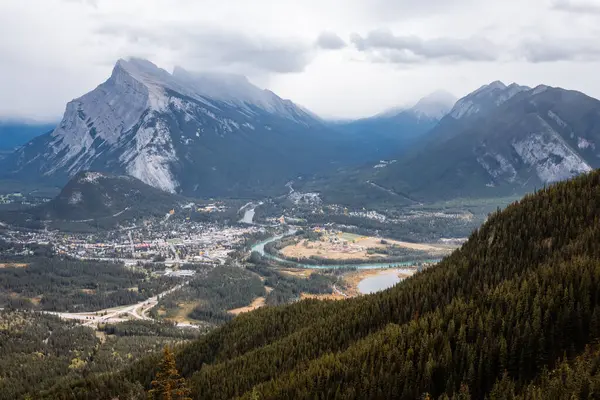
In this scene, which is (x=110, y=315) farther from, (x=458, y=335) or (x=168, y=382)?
(x=458, y=335)

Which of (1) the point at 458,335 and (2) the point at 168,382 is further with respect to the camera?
(1) the point at 458,335

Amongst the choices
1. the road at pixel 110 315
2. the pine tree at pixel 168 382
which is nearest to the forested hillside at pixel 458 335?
the pine tree at pixel 168 382

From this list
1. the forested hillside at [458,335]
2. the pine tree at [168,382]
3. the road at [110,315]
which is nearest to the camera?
the pine tree at [168,382]

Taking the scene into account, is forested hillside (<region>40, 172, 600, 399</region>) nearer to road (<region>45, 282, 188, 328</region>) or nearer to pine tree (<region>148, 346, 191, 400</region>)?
pine tree (<region>148, 346, 191, 400</region>)

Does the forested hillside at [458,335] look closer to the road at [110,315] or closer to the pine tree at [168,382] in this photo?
the pine tree at [168,382]

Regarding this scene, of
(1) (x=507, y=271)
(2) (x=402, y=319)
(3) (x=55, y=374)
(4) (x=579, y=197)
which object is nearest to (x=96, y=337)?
(3) (x=55, y=374)

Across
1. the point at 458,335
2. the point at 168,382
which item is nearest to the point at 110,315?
the point at 168,382

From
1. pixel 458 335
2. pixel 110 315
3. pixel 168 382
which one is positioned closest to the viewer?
pixel 168 382

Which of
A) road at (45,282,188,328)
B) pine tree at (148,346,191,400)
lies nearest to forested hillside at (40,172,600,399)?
pine tree at (148,346,191,400)
